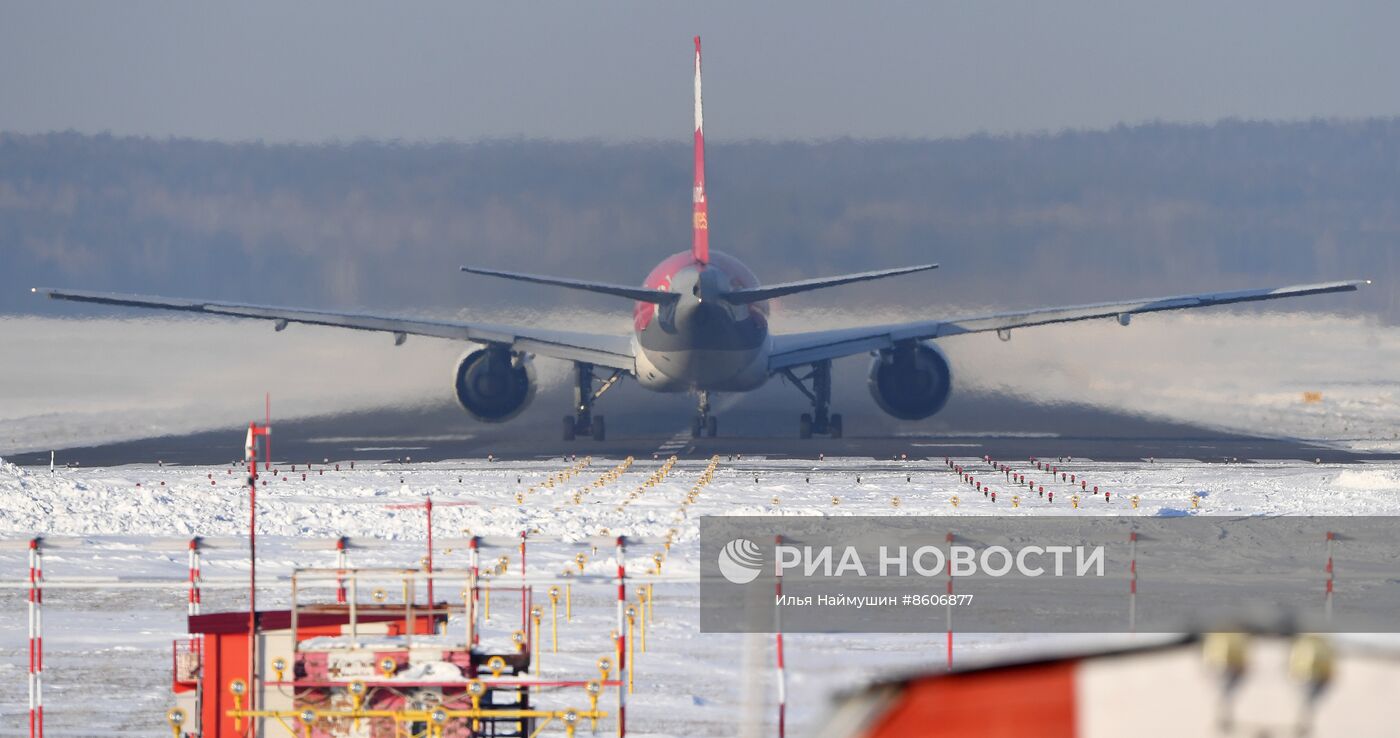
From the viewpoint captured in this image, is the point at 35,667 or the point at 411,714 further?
the point at 35,667

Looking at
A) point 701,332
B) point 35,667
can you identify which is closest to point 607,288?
point 701,332

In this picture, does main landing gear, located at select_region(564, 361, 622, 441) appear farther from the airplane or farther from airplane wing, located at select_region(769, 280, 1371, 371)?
airplane wing, located at select_region(769, 280, 1371, 371)

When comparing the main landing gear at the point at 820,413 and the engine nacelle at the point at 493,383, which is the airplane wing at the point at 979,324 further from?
the engine nacelle at the point at 493,383

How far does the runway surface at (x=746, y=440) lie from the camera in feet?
175

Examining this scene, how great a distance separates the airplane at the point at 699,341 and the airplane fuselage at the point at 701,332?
4 centimetres

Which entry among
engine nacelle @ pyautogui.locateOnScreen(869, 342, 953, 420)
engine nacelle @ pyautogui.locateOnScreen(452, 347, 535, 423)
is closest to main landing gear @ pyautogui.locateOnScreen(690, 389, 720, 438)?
engine nacelle @ pyautogui.locateOnScreen(869, 342, 953, 420)

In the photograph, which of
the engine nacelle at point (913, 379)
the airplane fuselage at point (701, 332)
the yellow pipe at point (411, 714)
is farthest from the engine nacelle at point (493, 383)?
the yellow pipe at point (411, 714)

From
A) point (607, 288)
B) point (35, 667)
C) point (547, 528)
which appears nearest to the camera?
point (35, 667)

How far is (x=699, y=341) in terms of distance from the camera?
5350cm

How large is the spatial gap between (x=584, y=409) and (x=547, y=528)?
28.1 m

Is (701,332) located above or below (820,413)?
above

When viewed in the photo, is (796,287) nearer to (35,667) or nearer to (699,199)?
(699,199)

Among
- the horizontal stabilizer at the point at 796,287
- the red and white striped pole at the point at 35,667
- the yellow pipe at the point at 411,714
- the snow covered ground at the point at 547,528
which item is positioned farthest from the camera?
the horizontal stabilizer at the point at 796,287

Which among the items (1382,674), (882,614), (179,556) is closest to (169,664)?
(882,614)
